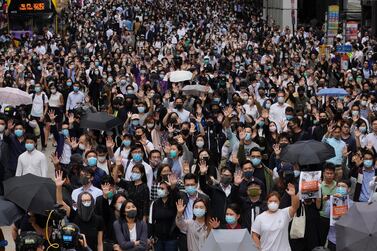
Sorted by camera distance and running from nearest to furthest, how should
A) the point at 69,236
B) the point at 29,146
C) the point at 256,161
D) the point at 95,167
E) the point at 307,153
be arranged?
1. the point at 69,236
2. the point at 256,161
3. the point at 95,167
4. the point at 307,153
5. the point at 29,146

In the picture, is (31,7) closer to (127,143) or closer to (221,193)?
(127,143)

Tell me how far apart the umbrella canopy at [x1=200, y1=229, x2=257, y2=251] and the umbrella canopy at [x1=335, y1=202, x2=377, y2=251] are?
832 mm

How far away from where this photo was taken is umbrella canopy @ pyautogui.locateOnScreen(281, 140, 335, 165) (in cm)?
1171

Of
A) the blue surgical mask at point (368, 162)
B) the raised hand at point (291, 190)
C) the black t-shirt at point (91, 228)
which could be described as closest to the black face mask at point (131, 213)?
the black t-shirt at point (91, 228)

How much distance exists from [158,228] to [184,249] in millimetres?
346

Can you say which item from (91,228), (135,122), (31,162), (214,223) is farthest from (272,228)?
(135,122)

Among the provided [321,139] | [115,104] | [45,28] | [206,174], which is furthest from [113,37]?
[206,174]

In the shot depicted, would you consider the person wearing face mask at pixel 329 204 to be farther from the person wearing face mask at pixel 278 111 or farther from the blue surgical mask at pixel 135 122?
the person wearing face mask at pixel 278 111

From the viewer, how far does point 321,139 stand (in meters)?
14.1

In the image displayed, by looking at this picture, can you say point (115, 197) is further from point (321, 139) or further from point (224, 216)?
point (321, 139)

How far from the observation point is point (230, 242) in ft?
26.5

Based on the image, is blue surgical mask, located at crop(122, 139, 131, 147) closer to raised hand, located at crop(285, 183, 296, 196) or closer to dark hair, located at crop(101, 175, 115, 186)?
dark hair, located at crop(101, 175, 115, 186)

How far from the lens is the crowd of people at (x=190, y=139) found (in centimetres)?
970

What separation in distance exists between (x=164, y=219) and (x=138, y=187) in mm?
1012
